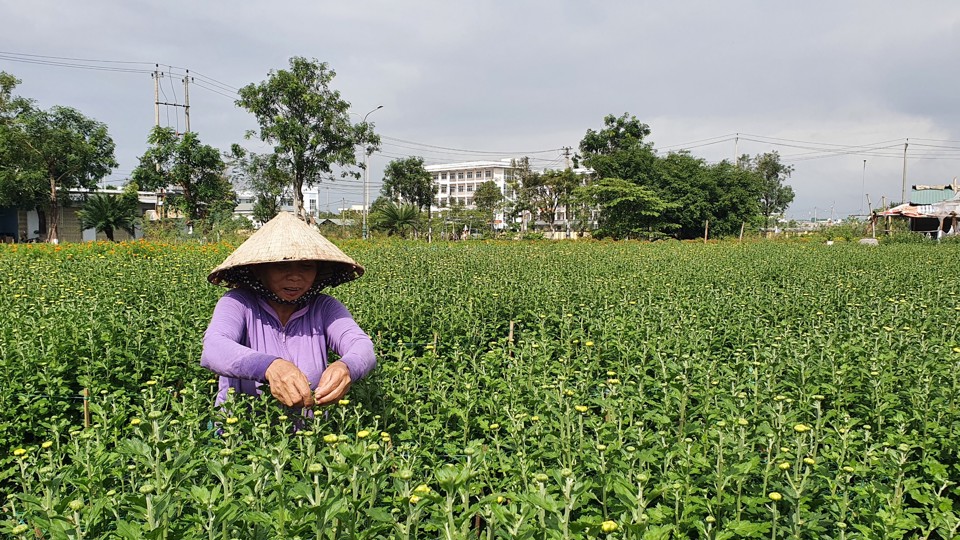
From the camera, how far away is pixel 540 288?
24.8 ft

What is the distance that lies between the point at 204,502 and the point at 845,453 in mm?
2247

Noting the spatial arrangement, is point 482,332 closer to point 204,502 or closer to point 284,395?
point 284,395

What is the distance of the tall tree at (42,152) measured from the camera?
27.7m

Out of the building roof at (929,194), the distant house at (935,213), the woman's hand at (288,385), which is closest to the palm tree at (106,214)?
the woman's hand at (288,385)

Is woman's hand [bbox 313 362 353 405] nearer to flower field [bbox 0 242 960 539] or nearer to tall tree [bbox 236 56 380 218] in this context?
flower field [bbox 0 242 960 539]

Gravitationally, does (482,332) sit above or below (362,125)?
below

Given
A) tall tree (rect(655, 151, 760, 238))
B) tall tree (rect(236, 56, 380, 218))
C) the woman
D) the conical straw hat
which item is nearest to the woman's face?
the woman

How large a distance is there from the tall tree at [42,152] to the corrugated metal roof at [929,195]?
53.7 m

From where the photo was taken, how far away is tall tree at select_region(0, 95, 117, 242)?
→ 90.9ft

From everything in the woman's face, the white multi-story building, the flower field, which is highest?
the white multi-story building

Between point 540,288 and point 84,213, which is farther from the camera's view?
point 84,213

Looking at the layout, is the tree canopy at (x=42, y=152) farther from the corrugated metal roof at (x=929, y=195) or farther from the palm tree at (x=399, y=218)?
the corrugated metal roof at (x=929, y=195)

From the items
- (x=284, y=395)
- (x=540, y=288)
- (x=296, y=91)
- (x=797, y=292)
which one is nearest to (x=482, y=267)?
(x=540, y=288)

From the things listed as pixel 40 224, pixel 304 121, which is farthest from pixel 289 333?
pixel 40 224
